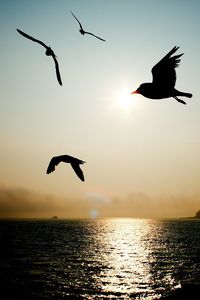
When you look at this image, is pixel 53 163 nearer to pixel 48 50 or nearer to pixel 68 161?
pixel 68 161

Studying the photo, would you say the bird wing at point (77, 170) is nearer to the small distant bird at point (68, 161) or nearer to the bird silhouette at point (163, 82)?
the small distant bird at point (68, 161)

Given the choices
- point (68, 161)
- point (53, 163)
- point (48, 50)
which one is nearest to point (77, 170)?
point (68, 161)

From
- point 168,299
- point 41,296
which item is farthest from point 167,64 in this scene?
point 41,296

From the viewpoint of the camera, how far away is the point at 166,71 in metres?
9.09

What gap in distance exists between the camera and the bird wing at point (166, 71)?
352 inches

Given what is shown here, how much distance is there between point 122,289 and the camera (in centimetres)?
2881

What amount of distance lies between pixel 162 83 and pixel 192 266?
127ft

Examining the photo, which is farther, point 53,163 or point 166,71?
point 53,163

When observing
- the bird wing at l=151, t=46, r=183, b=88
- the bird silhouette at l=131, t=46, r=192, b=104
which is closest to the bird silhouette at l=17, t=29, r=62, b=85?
the bird silhouette at l=131, t=46, r=192, b=104

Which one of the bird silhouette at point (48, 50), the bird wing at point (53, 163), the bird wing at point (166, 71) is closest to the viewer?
the bird silhouette at point (48, 50)

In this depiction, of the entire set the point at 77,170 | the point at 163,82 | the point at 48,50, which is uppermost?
the point at 48,50

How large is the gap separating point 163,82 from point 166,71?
0.39m

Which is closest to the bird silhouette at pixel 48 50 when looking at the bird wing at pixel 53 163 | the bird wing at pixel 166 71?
the bird wing at pixel 166 71

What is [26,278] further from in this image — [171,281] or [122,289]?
[171,281]
